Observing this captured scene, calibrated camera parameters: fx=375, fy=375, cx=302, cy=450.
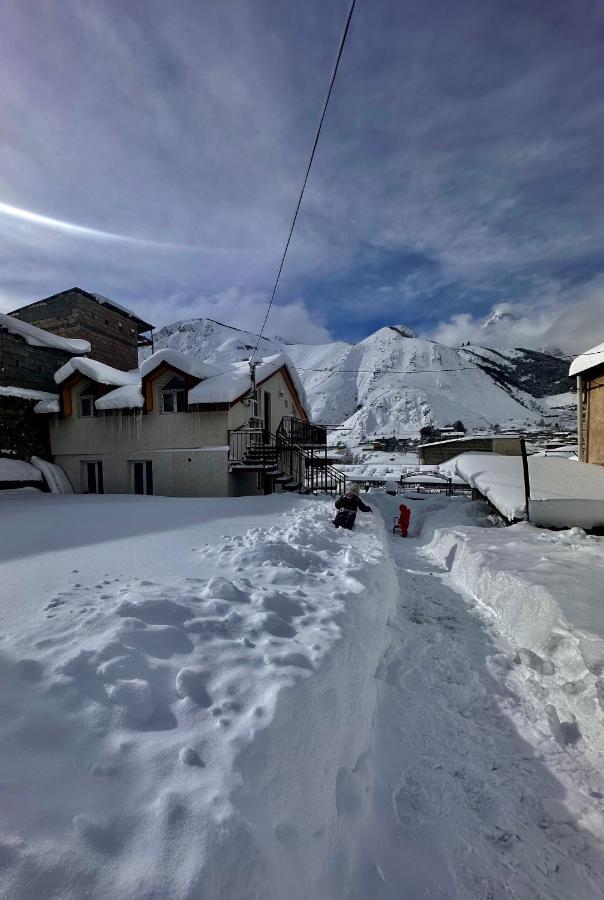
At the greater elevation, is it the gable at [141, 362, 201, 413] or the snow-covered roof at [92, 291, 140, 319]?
the snow-covered roof at [92, 291, 140, 319]

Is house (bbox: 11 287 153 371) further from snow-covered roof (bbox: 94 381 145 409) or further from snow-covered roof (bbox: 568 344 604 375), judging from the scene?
snow-covered roof (bbox: 568 344 604 375)

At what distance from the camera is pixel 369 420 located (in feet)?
413

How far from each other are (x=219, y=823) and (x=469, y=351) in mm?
224050

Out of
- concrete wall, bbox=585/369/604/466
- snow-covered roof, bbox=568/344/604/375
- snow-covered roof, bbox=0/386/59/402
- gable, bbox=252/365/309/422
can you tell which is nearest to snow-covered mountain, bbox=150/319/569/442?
gable, bbox=252/365/309/422

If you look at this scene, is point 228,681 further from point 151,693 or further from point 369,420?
point 369,420

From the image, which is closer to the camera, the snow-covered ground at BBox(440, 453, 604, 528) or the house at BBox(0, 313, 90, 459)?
the snow-covered ground at BBox(440, 453, 604, 528)

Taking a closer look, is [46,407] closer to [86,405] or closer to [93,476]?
[86,405]

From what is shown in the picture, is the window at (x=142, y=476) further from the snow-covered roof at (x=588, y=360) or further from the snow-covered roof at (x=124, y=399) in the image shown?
the snow-covered roof at (x=588, y=360)

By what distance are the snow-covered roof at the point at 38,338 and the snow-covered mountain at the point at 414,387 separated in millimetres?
83662

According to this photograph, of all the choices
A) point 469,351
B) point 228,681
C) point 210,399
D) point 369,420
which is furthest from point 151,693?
point 469,351

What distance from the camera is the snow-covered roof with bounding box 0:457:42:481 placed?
13.4m

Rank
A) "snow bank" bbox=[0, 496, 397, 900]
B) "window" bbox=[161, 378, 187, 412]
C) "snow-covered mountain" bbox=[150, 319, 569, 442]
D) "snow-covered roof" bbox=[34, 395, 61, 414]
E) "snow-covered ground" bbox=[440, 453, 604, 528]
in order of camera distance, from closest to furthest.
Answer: "snow bank" bbox=[0, 496, 397, 900]
"snow-covered ground" bbox=[440, 453, 604, 528]
"window" bbox=[161, 378, 187, 412]
"snow-covered roof" bbox=[34, 395, 61, 414]
"snow-covered mountain" bbox=[150, 319, 569, 442]

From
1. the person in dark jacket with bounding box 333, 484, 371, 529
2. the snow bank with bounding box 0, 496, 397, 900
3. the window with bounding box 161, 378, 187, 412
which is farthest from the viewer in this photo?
the window with bounding box 161, 378, 187, 412

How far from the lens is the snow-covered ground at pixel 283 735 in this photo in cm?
153
